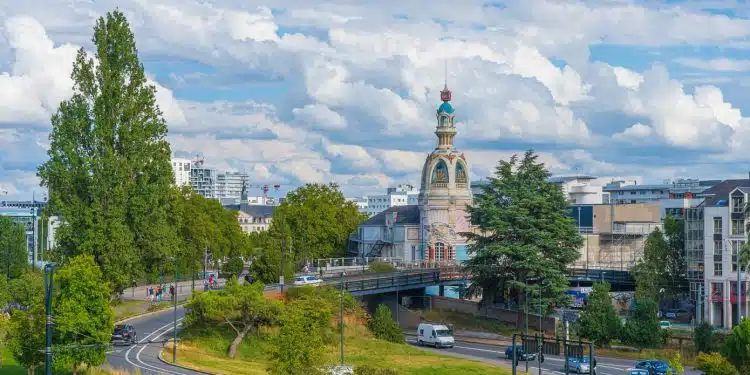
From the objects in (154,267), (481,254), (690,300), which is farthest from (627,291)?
(154,267)

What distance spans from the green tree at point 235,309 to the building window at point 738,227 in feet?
135

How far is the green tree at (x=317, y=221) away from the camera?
143 m

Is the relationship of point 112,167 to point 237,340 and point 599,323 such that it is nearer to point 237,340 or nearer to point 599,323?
point 237,340

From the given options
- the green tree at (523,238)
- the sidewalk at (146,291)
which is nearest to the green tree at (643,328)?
the green tree at (523,238)

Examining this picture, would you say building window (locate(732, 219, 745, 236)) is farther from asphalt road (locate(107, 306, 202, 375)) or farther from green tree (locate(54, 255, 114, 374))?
green tree (locate(54, 255, 114, 374))

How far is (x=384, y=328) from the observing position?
3265 inches

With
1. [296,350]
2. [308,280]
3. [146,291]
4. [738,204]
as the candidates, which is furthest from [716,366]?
[146,291]

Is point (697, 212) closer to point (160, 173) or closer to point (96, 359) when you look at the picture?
point (160, 173)

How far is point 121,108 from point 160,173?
15.0ft

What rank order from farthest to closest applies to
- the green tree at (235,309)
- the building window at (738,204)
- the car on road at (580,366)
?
the building window at (738,204), the green tree at (235,309), the car on road at (580,366)

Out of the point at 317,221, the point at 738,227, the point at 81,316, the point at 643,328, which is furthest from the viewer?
the point at 317,221

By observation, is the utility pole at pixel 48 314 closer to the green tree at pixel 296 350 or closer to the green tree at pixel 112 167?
the green tree at pixel 296 350

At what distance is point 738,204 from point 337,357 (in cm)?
4028

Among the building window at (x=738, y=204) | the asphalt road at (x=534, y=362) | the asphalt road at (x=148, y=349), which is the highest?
the building window at (x=738, y=204)
